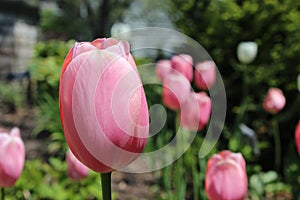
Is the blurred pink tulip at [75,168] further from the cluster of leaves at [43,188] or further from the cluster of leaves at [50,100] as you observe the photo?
the cluster of leaves at [50,100]

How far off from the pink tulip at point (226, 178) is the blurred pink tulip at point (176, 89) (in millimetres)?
386

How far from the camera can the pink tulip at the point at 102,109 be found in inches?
21.2

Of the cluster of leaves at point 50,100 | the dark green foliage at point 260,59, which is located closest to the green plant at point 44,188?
the cluster of leaves at point 50,100

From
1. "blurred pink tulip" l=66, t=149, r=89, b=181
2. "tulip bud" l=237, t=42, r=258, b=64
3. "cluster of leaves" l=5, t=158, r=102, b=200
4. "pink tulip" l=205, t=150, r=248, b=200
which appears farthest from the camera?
"tulip bud" l=237, t=42, r=258, b=64

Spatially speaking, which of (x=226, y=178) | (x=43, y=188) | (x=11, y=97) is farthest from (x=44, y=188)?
(x=11, y=97)

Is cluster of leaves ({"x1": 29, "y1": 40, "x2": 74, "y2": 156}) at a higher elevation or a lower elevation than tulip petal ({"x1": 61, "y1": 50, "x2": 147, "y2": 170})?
lower

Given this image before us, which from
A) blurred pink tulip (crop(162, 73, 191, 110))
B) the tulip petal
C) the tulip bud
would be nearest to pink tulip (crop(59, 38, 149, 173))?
the tulip petal

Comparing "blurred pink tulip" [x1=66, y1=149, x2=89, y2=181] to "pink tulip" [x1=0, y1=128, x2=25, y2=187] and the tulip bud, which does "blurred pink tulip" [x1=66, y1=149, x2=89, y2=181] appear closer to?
"pink tulip" [x1=0, y1=128, x2=25, y2=187]

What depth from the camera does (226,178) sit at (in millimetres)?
911

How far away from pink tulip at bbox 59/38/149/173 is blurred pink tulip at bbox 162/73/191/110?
2.54 ft

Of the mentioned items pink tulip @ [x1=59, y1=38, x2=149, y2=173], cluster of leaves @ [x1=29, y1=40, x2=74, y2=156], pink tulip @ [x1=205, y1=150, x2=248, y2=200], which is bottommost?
cluster of leaves @ [x1=29, y1=40, x2=74, y2=156]

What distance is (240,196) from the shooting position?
0.91m

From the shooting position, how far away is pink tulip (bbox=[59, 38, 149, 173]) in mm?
538

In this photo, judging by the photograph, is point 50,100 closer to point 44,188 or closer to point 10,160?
point 44,188
